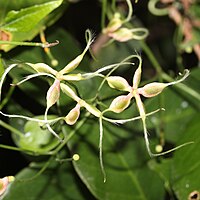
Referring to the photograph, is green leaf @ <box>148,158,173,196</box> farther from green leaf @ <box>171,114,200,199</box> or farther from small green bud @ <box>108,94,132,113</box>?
small green bud @ <box>108,94,132,113</box>

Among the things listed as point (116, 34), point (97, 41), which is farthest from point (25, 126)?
point (97, 41)

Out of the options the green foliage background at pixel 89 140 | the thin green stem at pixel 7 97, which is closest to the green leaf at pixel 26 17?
the green foliage background at pixel 89 140

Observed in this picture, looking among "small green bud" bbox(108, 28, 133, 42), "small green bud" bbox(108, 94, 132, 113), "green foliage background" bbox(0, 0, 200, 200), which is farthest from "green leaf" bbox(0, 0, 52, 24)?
"small green bud" bbox(108, 94, 132, 113)

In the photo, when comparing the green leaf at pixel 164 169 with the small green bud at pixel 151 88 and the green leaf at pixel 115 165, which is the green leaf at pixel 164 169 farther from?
the small green bud at pixel 151 88

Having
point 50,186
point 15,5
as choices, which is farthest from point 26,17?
point 50,186

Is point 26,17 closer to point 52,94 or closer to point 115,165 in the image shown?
point 52,94
